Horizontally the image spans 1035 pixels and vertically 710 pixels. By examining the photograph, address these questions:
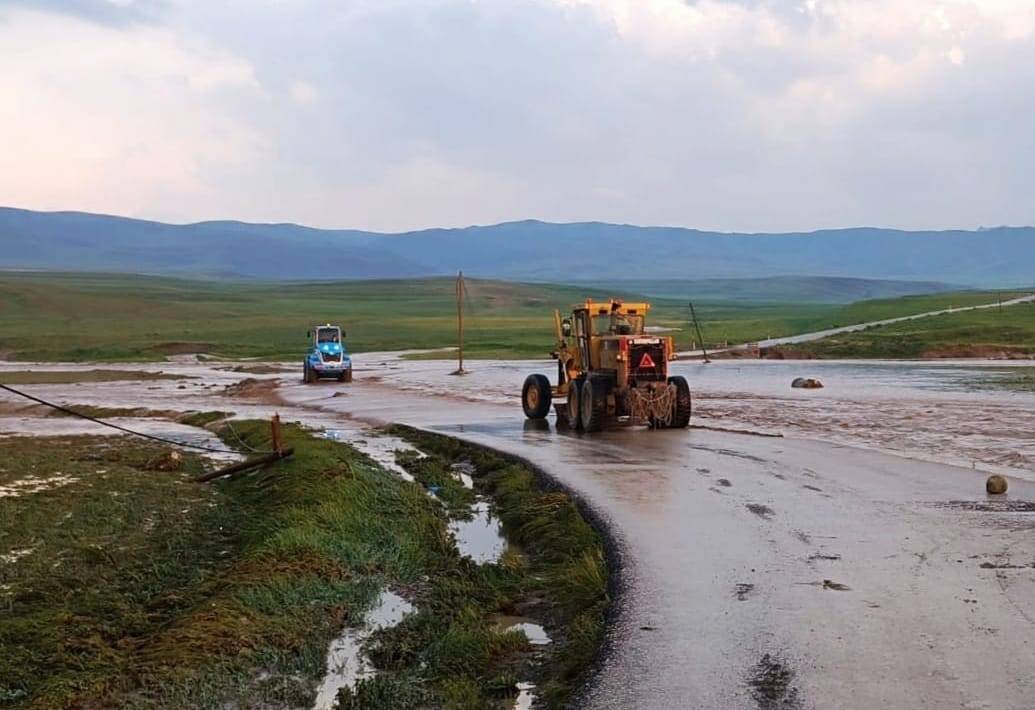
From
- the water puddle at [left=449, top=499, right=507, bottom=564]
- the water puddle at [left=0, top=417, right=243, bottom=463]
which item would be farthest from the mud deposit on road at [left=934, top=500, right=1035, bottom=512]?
the water puddle at [left=0, top=417, right=243, bottom=463]

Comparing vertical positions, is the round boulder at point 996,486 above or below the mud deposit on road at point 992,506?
above

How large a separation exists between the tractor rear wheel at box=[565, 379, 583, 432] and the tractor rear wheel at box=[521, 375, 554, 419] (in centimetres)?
193

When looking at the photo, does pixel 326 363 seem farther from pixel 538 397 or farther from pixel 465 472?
pixel 465 472

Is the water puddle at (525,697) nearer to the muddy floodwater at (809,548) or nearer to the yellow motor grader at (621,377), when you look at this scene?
the muddy floodwater at (809,548)

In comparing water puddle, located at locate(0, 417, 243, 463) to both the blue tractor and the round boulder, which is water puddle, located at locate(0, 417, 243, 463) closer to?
the round boulder

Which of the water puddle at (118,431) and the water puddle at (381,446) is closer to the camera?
the water puddle at (381,446)

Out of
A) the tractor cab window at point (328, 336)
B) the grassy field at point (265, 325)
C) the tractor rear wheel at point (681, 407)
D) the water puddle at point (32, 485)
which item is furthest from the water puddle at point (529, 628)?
the grassy field at point (265, 325)

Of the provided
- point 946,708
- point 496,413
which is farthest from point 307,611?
point 496,413

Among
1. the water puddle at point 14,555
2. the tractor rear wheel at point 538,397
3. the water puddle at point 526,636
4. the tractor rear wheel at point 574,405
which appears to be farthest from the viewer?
the tractor rear wheel at point 538,397

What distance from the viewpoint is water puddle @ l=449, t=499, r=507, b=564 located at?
15.7 m

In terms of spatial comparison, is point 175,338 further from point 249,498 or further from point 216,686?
point 216,686

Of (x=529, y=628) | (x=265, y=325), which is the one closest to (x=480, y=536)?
(x=529, y=628)

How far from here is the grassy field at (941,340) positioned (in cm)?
6844

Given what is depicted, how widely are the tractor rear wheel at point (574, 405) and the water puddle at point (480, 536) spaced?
986 cm
